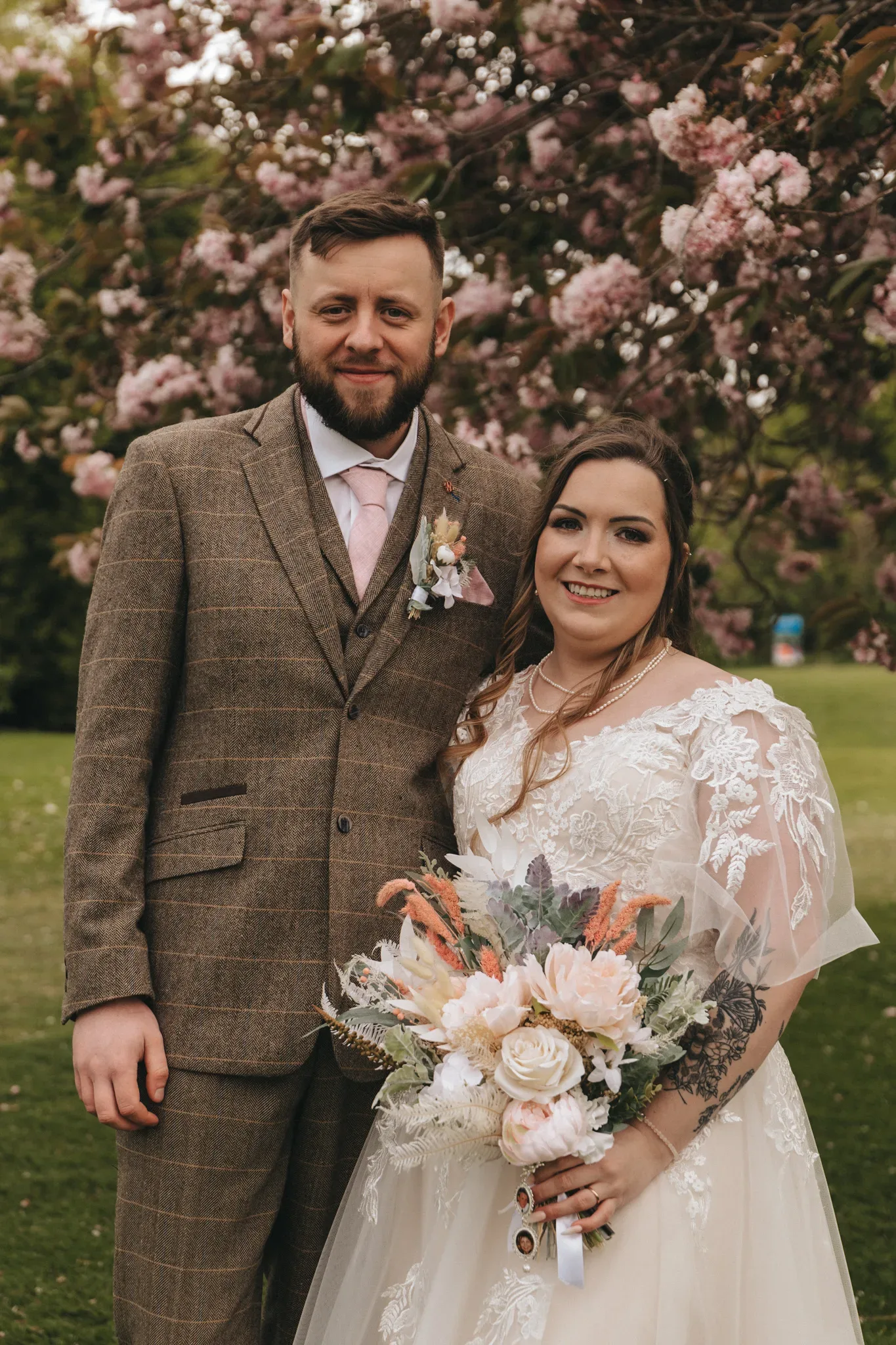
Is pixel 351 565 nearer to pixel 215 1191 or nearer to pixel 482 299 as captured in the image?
pixel 215 1191

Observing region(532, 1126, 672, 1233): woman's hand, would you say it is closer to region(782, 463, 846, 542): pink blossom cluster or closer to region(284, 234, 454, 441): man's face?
region(284, 234, 454, 441): man's face

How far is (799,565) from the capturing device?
5660mm

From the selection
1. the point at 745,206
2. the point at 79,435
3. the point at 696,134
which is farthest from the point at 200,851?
the point at 79,435

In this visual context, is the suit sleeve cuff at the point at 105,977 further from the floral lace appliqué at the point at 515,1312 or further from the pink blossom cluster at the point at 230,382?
the pink blossom cluster at the point at 230,382

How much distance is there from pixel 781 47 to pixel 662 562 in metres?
1.38

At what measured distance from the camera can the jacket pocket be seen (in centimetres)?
257

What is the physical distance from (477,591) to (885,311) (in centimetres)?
127

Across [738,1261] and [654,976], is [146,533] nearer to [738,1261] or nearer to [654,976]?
[654,976]

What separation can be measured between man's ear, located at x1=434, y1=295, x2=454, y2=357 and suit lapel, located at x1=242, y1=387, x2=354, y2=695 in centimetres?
34

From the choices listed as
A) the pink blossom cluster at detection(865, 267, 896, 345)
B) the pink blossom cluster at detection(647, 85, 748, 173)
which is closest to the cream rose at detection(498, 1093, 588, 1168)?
the pink blossom cluster at detection(865, 267, 896, 345)

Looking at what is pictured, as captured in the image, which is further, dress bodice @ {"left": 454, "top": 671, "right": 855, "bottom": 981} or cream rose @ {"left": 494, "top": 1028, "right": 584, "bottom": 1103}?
dress bodice @ {"left": 454, "top": 671, "right": 855, "bottom": 981}

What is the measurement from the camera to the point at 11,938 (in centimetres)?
877

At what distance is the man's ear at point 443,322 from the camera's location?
2871 mm

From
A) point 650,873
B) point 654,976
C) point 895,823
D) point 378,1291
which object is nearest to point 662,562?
point 650,873
